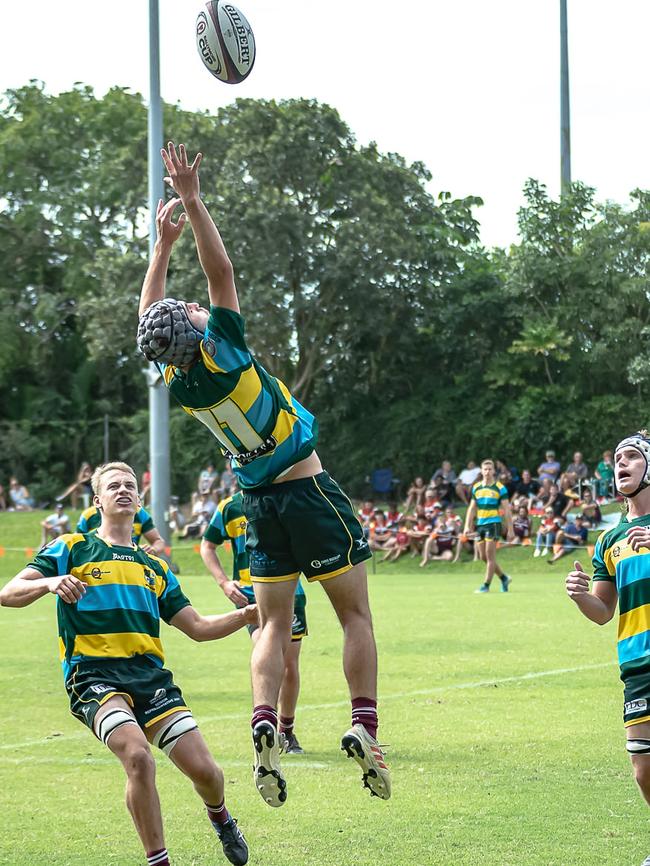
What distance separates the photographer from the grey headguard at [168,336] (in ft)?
22.0

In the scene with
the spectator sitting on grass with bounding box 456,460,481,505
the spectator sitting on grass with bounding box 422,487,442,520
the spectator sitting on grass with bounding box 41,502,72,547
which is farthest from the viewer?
the spectator sitting on grass with bounding box 41,502,72,547

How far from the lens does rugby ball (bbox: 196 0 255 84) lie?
30.0 ft

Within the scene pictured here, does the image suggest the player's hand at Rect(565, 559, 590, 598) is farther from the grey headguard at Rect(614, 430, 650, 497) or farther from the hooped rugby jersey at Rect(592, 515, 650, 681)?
the grey headguard at Rect(614, 430, 650, 497)

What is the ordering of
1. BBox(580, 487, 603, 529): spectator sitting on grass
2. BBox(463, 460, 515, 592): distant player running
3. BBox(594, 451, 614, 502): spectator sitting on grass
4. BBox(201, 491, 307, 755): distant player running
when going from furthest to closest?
BBox(594, 451, 614, 502): spectator sitting on grass → BBox(580, 487, 603, 529): spectator sitting on grass → BBox(463, 460, 515, 592): distant player running → BBox(201, 491, 307, 755): distant player running

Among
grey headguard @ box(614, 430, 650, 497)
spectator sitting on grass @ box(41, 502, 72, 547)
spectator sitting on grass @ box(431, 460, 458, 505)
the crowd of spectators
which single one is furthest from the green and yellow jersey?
grey headguard @ box(614, 430, 650, 497)

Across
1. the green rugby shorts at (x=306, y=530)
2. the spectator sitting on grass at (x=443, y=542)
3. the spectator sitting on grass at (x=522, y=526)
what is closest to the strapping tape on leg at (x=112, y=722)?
the green rugby shorts at (x=306, y=530)

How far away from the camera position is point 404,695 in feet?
42.1

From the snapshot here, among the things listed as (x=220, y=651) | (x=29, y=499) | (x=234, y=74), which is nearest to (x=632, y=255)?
(x=29, y=499)

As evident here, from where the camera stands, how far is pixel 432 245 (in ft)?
134

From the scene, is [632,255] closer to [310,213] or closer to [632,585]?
[310,213]

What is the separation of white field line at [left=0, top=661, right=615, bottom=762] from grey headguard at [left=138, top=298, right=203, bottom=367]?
518 cm

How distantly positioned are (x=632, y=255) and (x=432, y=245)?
6.15 metres

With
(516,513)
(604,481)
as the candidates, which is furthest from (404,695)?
(604,481)

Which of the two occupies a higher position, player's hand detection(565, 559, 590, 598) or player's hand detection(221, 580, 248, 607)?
player's hand detection(565, 559, 590, 598)
